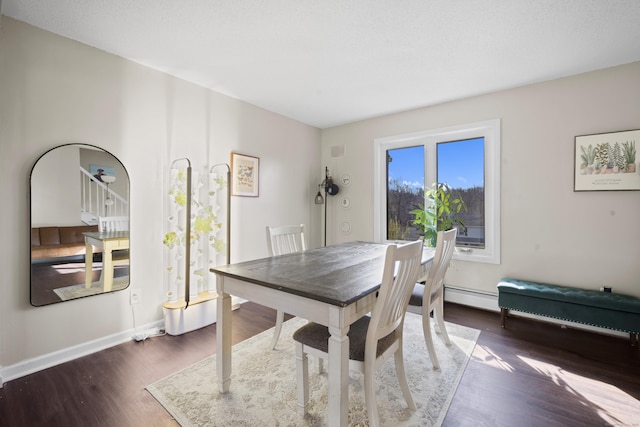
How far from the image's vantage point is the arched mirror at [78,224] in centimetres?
203

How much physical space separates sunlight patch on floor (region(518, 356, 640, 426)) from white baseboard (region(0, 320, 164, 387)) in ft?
10.7

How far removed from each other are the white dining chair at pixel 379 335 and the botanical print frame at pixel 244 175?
7.13 feet

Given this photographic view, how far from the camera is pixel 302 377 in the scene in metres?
1.56

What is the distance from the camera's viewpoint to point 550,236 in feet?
9.24

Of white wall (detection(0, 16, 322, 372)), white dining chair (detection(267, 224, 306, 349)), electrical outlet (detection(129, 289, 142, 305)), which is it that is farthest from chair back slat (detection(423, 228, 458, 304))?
electrical outlet (detection(129, 289, 142, 305))

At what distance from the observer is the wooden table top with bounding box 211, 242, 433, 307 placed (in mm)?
1325

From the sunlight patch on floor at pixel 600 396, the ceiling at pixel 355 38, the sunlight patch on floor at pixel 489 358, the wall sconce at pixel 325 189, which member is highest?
the ceiling at pixel 355 38

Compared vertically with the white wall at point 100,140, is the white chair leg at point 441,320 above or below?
below

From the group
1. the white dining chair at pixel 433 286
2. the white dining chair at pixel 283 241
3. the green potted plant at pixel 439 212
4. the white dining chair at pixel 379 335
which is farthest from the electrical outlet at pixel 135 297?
the green potted plant at pixel 439 212

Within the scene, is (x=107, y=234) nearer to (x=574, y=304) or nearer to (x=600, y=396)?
(x=600, y=396)

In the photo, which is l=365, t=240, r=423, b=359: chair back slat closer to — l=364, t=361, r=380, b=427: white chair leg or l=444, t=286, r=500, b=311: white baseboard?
l=364, t=361, r=380, b=427: white chair leg

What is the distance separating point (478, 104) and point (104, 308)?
4.23 metres

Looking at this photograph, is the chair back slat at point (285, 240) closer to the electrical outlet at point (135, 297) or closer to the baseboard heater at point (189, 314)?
the baseboard heater at point (189, 314)

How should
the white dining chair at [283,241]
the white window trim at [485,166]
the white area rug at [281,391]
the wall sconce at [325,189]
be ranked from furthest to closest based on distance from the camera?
the wall sconce at [325,189] < the white window trim at [485,166] < the white dining chair at [283,241] < the white area rug at [281,391]
